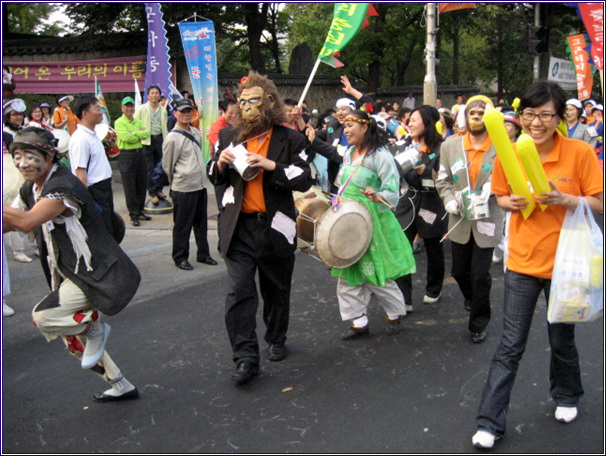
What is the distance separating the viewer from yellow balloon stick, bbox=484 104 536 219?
304 cm

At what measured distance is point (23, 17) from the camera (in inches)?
975

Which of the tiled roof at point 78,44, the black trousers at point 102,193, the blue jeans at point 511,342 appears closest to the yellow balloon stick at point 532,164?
the blue jeans at point 511,342

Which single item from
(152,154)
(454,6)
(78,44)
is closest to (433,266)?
(152,154)

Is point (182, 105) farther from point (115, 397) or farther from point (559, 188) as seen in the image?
point (559, 188)

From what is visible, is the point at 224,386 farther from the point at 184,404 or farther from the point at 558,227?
the point at 558,227

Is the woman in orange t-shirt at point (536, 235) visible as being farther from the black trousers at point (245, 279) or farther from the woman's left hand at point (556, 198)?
the black trousers at point (245, 279)

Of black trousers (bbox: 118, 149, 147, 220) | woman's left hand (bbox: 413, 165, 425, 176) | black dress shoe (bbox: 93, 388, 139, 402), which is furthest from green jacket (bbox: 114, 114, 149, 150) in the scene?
black dress shoe (bbox: 93, 388, 139, 402)

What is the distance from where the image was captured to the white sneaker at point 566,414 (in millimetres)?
3572

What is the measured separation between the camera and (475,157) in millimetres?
Result: 4941

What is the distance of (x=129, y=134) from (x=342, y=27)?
12.0 feet

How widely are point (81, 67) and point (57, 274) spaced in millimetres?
13778

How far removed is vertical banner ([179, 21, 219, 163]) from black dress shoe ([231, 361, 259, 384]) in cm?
816

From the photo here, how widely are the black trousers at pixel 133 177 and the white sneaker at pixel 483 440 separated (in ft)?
24.4

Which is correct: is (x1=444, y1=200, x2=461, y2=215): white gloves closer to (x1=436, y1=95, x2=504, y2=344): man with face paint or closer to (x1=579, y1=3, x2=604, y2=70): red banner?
(x1=436, y1=95, x2=504, y2=344): man with face paint
